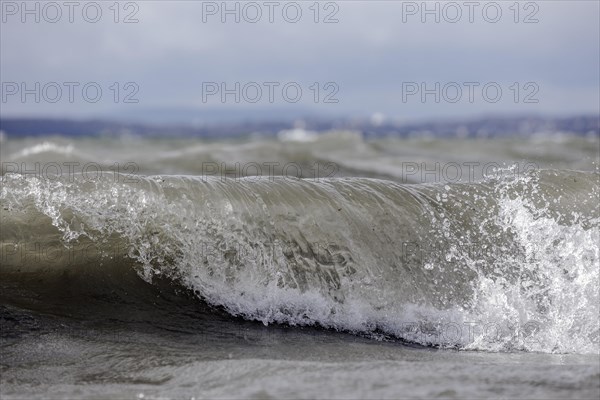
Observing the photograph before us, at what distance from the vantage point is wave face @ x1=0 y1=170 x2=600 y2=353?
19.0 feet

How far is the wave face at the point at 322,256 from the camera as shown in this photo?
5.80 metres

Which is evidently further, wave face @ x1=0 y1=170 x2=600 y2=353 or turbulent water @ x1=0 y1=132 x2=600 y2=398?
wave face @ x1=0 y1=170 x2=600 y2=353

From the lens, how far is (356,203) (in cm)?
680

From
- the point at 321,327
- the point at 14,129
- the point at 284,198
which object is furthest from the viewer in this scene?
the point at 14,129

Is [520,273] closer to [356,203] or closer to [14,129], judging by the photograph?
[356,203]

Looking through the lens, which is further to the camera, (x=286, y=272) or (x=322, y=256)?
(x=322, y=256)

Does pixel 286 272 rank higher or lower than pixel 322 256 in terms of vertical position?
lower

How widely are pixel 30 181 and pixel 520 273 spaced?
356 centimetres

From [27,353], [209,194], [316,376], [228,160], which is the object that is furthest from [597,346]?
[228,160]

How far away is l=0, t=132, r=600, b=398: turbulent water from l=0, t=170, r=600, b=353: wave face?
0.01 m

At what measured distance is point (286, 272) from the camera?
6.05 metres

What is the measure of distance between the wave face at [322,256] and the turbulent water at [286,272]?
0.04 ft

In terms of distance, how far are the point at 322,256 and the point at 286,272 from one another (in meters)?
0.35

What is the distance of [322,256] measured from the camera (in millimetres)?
6258
